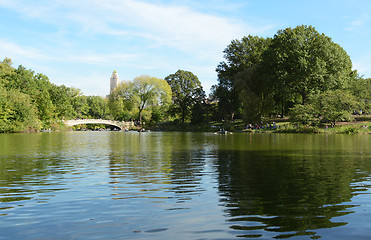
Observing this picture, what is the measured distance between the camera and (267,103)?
79.8 metres

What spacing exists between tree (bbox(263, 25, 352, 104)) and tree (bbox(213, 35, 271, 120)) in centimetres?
1616

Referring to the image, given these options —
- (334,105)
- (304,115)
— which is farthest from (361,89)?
(304,115)

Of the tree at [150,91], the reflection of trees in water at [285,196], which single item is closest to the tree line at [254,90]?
the tree at [150,91]

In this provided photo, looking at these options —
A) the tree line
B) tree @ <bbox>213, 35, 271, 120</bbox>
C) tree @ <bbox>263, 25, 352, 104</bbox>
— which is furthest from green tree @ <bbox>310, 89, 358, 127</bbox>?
tree @ <bbox>213, 35, 271, 120</bbox>

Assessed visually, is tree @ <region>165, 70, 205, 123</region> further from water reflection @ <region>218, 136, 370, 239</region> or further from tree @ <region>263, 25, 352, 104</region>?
water reflection @ <region>218, 136, 370, 239</region>

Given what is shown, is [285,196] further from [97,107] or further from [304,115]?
[97,107]

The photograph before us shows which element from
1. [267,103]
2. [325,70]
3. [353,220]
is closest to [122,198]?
[353,220]

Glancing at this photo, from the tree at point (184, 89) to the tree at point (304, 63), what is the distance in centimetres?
3711

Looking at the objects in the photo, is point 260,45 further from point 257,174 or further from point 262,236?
point 262,236

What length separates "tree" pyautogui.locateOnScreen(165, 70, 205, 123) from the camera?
353 ft

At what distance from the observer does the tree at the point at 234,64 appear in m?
90.9

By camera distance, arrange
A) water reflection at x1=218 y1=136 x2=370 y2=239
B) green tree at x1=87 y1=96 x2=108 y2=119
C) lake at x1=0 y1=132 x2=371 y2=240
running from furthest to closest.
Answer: green tree at x1=87 y1=96 x2=108 y2=119
water reflection at x1=218 y1=136 x2=370 y2=239
lake at x1=0 y1=132 x2=371 y2=240

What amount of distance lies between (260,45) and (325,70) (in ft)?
84.2

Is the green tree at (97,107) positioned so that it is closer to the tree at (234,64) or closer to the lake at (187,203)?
the tree at (234,64)
